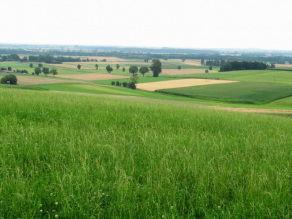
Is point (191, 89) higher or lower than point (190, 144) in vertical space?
lower

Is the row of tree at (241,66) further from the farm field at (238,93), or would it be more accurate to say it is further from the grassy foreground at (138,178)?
the grassy foreground at (138,178)

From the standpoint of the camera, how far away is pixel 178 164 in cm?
514

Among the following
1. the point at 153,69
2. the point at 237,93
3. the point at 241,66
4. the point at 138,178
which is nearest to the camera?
the point at 138,178

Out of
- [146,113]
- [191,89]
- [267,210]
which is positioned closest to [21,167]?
[267,210]

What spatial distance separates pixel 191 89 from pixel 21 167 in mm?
72133

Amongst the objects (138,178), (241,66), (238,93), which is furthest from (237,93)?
(241,66)

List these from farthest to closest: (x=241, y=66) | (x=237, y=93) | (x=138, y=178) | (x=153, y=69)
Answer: (x=241, y=66) < (x=153, y=69) < (x=237, y=93) < (x=138, y=178)

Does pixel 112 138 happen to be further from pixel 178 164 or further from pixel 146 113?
pixel 146 113

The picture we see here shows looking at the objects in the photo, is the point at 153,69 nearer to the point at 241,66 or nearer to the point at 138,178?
the point at 241,66

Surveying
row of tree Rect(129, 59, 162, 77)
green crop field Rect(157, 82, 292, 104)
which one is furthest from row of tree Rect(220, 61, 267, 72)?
green crop field Rect(157, 82, 292, 104)

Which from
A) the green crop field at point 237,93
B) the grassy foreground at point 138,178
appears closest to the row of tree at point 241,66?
the green crop field at point 237,93

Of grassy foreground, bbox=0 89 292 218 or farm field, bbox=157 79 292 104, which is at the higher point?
grassy foreground, bbox=0 89 292 218

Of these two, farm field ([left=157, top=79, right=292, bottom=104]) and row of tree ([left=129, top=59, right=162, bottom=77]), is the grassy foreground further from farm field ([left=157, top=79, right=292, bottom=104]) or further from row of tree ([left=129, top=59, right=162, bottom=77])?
row of tree ([left=129, top=59, right=162, bottom=77])

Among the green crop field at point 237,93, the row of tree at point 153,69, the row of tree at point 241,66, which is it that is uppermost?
the row of tree at point 241,66
